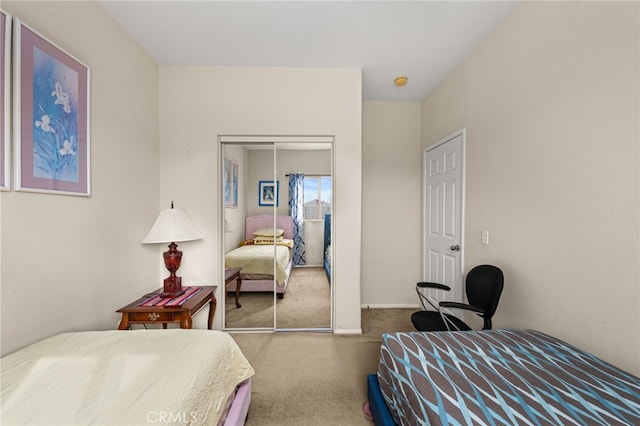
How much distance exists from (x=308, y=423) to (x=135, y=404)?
3.69 feet

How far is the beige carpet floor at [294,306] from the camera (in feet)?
8.68

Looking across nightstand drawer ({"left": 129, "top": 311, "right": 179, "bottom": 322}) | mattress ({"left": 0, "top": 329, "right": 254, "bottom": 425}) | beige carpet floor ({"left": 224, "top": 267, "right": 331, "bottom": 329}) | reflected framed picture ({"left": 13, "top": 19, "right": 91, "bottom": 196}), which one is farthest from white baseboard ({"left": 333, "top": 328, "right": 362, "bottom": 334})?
reflected framed picture ({"left": 13, "top": 19, "right": 91, "bottom": 196})

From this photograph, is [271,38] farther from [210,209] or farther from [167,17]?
[210,209]

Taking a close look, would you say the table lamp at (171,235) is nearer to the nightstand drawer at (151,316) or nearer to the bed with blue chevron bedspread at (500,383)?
the nightstand drawer at (151,316)

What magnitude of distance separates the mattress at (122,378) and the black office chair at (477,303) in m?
1.43

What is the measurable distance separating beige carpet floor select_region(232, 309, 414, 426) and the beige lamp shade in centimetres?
127

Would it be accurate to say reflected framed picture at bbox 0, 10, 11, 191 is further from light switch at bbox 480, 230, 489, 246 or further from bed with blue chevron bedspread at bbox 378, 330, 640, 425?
light switch at bbox 480, 230, 489, 246

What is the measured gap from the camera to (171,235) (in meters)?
1.91

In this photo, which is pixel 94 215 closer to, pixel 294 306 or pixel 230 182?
pixel 230 182

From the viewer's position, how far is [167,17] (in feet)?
6.17

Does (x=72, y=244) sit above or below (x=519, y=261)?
above

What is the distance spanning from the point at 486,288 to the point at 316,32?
2.58 metres

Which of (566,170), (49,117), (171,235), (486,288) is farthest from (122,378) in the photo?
(566,170)

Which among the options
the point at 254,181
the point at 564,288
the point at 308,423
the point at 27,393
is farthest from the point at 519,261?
the point at 27,393
